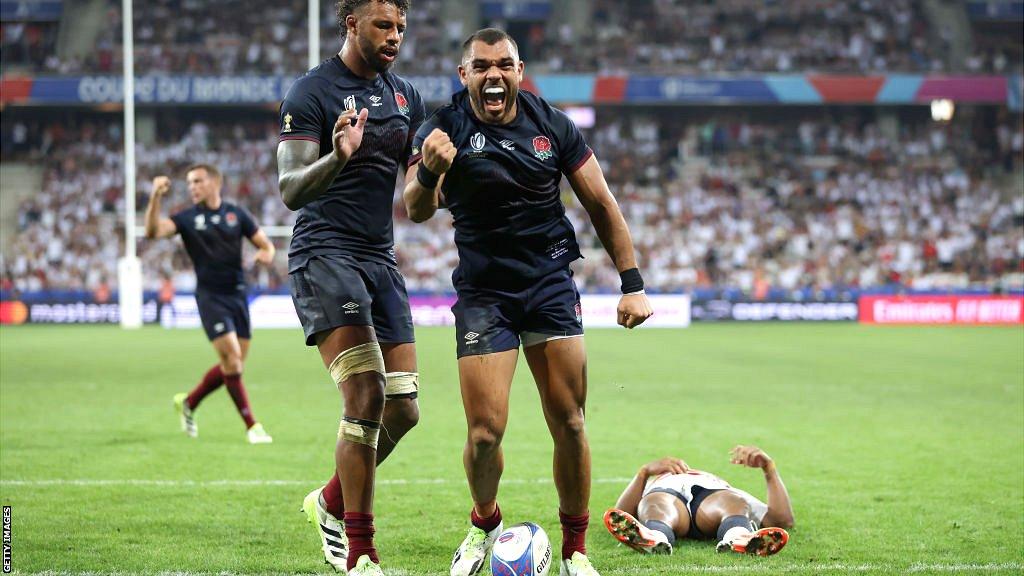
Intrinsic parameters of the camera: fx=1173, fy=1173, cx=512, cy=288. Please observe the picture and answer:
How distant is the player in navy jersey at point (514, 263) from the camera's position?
18.1 ft

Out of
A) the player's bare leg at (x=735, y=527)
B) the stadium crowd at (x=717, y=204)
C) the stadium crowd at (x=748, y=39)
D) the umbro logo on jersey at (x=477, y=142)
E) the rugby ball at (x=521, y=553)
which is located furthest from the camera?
the stadium crowd at (x=748, y=39)

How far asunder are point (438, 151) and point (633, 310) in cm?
121

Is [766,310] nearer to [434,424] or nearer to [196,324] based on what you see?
[196,324]

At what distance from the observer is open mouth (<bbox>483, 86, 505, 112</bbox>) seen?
543 centimetres

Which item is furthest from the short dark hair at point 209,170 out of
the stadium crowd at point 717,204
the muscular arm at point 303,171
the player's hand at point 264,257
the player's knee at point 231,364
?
the stadium crowd at point 717,204

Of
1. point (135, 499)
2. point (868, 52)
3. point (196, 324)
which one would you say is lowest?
point (196, 324)

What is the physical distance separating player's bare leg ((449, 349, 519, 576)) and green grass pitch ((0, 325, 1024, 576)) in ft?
0.71

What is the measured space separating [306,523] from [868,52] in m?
38.0

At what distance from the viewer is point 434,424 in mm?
11961

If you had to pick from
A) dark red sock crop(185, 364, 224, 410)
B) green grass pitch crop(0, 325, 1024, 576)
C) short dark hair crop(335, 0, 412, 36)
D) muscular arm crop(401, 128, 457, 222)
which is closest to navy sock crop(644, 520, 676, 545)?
green grass pitch crop(0, 325, 1024, 576)

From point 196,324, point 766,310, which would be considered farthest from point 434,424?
point 766,310

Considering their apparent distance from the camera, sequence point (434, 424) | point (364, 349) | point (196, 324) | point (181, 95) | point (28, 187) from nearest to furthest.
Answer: point (364, 349), point (434, 424), point (196, 324), point (181, 95), point (28, 187)

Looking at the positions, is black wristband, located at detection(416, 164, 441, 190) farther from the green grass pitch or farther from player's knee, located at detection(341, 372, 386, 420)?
the green grass pitch

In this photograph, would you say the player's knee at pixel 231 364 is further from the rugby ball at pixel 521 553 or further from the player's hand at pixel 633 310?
the player's hand at pixel 633 310
